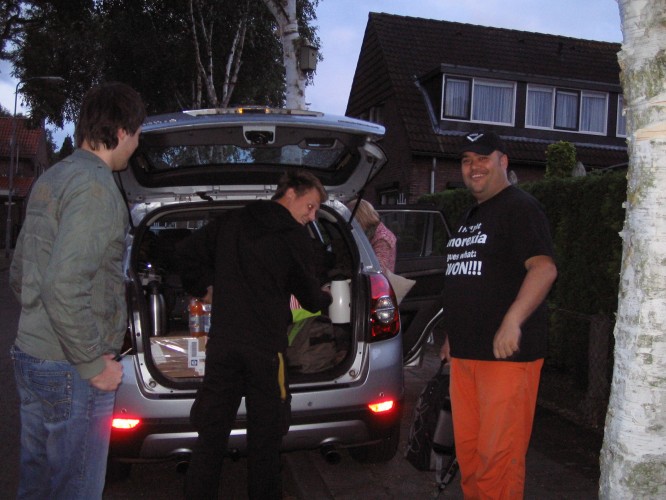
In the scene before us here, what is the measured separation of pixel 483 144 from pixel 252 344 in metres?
1.47

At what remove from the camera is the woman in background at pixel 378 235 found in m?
5.93

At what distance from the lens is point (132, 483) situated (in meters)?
4.55

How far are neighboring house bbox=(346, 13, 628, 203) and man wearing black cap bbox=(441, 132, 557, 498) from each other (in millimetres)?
17199

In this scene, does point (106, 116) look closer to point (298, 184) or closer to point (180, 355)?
point (298, 184)

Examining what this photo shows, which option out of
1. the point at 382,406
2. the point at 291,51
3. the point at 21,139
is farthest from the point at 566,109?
the point at 21,139

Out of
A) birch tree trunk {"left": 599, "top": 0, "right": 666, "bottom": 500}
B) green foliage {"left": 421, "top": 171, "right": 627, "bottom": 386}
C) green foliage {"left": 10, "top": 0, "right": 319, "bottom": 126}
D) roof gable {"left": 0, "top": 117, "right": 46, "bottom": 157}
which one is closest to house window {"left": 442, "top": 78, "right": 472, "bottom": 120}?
green foliage {"left": 10, "top": 0, "right": 319, "bottom": 126}

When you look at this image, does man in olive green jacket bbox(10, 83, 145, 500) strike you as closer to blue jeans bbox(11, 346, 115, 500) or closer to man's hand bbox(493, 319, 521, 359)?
blue jeans bbox(11, 346, 115, 500)

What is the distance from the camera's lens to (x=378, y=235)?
19.6ft

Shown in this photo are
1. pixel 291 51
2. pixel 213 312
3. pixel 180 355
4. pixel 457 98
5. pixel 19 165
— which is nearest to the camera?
pixel 213 312

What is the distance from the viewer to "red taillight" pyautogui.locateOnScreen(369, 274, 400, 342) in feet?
14.0

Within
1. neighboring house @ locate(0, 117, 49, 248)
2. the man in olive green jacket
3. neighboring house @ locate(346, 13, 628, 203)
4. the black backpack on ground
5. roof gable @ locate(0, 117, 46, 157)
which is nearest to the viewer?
the man in olive green jacket

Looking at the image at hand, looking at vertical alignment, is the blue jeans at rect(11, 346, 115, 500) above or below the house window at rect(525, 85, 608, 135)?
below

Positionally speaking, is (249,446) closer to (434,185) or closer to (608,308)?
(608,308)

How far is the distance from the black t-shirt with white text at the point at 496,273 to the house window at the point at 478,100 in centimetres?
1844
